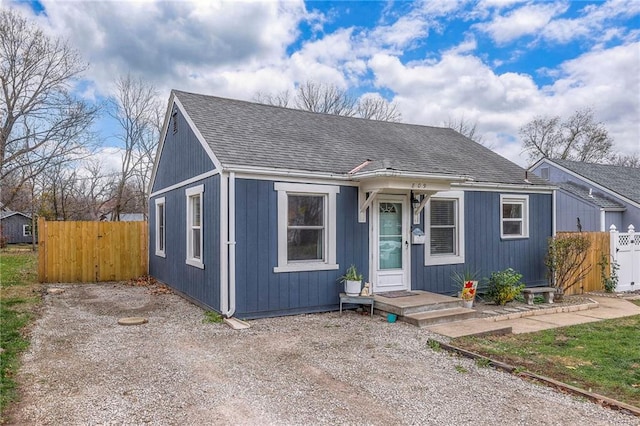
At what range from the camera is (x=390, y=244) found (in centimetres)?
812

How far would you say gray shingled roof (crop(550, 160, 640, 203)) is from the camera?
640 inches

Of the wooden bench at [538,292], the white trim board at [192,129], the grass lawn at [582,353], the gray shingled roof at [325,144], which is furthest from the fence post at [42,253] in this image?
the wooden bench at [538,292]

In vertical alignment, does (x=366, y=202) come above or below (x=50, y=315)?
above

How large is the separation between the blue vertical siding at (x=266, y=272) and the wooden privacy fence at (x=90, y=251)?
6.82m

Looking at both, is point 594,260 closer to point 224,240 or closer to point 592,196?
point 592,196

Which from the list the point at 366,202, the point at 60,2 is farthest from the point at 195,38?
the point at 366,202

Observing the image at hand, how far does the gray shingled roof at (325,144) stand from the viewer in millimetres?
7367

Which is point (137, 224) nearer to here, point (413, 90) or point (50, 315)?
point (50, 315)

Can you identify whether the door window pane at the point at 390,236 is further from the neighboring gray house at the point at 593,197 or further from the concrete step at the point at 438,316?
the neighboring gray house at the point at 593,197

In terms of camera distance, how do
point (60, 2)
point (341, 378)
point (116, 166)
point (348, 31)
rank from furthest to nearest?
point (116, 166) → point (348, 31) → point (60, 2) → point (341, 378)

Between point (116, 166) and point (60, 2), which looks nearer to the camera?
point (60, 2)

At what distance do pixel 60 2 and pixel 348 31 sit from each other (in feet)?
25.6

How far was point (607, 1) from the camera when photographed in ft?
30.8

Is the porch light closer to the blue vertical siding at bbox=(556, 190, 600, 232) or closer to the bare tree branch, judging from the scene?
the blue vertical siding at bbox=(556, 190, 600, 232)
